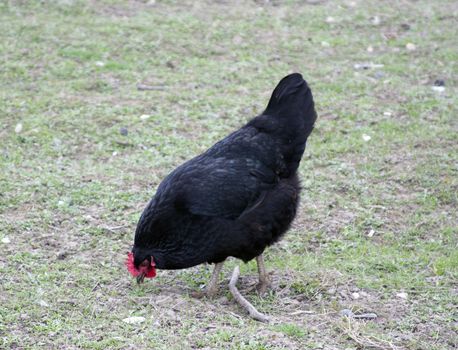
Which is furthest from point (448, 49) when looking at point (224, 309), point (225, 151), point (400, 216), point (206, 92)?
point (224, 309)

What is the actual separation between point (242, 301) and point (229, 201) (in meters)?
0.70

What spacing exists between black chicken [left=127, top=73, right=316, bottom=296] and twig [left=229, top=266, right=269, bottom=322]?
14 cm

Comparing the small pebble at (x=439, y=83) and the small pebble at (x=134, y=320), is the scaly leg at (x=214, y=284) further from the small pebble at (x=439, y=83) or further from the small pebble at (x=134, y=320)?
the small pebble at (x=439, y=83)

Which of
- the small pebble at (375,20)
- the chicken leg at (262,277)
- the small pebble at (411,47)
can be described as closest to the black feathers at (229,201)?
the chicken leg at (262,277)

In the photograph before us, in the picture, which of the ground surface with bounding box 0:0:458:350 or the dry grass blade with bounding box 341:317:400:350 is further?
the ground surface with bounding box 0:0:458:350

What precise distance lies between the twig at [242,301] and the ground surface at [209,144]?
3.5 inches

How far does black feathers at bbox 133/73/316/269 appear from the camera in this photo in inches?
212

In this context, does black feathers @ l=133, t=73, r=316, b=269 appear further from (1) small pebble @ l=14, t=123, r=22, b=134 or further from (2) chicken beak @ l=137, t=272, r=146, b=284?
(1) small pebble @ l=14, t=123, r=22, b=134

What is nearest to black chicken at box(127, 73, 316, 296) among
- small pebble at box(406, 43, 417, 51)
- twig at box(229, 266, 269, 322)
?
twig at box(229, 266, 269, 322)

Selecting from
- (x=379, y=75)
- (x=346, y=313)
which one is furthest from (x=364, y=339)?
(x=379, y=75)

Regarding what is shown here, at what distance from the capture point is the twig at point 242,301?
5223 millimetres

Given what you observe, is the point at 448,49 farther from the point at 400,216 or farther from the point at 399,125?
the point at 400,216

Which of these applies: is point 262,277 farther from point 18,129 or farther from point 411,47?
point 411,47

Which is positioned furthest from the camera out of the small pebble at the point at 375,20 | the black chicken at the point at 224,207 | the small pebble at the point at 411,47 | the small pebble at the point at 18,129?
the small pebble at the point at 375,20
